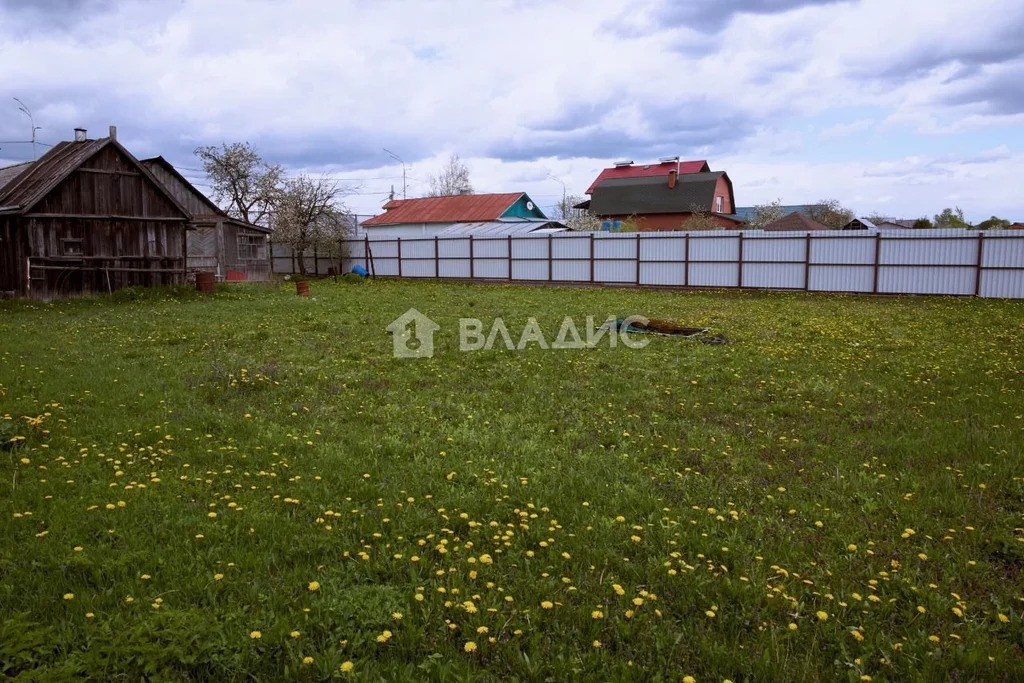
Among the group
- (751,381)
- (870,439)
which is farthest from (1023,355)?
(870,439)

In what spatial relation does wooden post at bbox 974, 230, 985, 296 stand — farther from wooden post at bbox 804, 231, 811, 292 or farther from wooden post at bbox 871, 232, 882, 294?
wooden post at bbox 804, 231, 811, 292

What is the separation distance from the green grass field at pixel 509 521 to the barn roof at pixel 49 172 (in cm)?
1126

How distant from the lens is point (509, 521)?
430cm

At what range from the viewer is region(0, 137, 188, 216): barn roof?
58.8 ft

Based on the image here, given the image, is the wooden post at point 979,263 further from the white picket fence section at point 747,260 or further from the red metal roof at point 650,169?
the red metal roof at point 650,169

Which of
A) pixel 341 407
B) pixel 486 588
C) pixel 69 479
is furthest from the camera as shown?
pixel 341 407

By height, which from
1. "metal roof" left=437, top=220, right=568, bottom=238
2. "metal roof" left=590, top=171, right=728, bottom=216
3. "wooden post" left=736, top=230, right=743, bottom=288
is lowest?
"wooden post" left=736, top=230, right=743, bottom=288

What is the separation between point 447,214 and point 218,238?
13528 mm

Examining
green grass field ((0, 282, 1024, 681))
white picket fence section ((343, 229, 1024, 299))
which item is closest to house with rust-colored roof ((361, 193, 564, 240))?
white picket fence section ((343, 229, 1024, 299))

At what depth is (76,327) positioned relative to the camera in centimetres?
1245

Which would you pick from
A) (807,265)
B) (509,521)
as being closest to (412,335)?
(509,521)

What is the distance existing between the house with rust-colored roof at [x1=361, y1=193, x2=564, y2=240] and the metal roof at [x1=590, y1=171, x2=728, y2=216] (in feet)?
27.0

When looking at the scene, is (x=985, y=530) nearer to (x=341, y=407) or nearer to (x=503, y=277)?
(x=341, y=407)

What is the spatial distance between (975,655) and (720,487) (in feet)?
6.67
